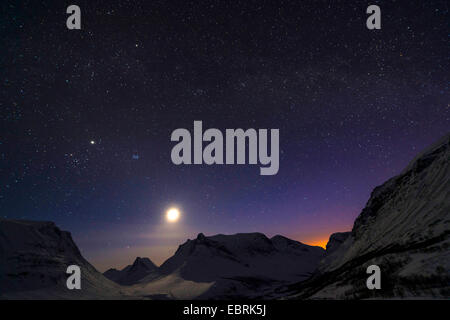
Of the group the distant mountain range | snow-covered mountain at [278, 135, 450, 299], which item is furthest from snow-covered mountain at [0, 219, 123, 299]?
snow-covered mountain at [278, 135, 450, 299]

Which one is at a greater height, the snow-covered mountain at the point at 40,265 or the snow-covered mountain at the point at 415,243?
the snow-covered mountain at the point at 415,243

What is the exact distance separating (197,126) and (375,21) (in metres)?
17.8

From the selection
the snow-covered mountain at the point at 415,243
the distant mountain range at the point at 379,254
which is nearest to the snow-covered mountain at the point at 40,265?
the distant mountain range at the point at 379,254

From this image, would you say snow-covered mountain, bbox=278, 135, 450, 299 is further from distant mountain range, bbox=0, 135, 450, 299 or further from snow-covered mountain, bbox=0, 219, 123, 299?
snow-covered mountain, bbox=0, 219, 123, 299

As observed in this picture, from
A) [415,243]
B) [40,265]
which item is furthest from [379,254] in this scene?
[40,265]

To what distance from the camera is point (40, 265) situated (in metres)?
129

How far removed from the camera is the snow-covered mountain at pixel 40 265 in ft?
370

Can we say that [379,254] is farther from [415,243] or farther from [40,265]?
[40,265]

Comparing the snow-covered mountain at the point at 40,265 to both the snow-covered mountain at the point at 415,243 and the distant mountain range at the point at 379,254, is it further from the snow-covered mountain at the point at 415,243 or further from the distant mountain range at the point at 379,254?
the snow-covered mountain at the point at 415,243

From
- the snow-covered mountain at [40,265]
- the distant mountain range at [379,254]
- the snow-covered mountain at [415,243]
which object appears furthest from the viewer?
the snow-covered mountain at [40,265]

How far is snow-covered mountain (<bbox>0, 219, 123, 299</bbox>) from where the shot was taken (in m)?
113
